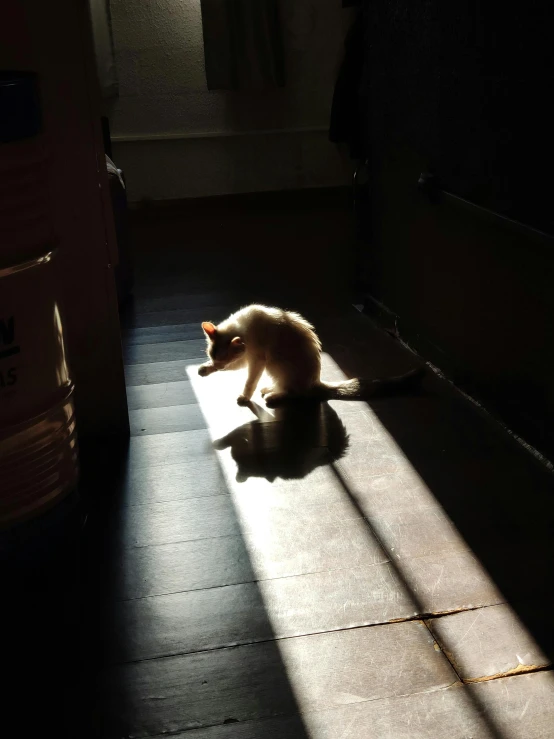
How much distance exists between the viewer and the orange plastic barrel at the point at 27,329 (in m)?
1.40

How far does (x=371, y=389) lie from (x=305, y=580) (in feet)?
3.20

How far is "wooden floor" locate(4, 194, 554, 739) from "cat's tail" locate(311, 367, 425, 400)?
0.17 feet

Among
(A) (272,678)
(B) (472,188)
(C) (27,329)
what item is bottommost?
(A) (272,678)

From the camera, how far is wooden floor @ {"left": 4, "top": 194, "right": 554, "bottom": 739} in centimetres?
129

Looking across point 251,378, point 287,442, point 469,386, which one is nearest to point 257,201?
point 251,378

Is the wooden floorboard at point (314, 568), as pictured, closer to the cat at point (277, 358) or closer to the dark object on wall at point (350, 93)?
the cat at point (277, 358)

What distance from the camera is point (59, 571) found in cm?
165

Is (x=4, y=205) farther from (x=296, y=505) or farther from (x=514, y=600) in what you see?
(x=514, y=600)

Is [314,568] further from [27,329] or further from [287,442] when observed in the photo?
[27,329]

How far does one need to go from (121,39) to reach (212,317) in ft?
9.64

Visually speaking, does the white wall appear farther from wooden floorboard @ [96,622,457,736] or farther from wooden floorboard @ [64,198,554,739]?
wooden floorboard @ [96,622,457,736]

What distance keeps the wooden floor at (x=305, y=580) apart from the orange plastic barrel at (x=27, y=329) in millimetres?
238

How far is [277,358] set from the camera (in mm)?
2395

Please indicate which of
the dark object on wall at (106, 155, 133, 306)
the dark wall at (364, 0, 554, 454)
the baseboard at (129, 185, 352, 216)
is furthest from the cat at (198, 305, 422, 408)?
the baseboard at (129, 185, 352, 216)
